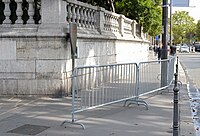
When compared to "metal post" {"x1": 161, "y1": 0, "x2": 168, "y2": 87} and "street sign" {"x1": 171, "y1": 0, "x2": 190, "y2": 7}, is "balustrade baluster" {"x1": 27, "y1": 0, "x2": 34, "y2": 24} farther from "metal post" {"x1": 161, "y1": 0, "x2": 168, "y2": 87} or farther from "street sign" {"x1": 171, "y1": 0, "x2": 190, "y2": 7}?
"street sign" {"x1": 171, "y1": 0, "x2": 190, "y2": 7}

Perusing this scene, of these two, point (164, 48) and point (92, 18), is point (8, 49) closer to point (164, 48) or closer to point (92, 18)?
point (92, 18)

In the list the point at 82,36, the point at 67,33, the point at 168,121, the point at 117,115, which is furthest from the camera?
the point at 82,36

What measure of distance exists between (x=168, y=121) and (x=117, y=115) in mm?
1200

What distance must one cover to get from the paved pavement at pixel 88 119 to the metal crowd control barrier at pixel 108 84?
11.1 inches

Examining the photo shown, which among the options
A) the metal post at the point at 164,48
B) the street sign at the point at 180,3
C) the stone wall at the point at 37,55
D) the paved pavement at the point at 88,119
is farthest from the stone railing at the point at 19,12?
the street sign at the point at 180,3

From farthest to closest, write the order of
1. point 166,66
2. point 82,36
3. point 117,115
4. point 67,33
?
point 166,66 → point 82,36 → point 67,33 → point 117,115

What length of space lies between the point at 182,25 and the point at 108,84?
10741 centimetres

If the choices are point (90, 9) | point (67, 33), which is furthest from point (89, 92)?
point (90, 9)

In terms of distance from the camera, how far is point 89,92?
6.97 m

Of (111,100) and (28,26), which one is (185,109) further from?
(28,26)

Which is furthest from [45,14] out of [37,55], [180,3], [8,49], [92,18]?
[180,3]

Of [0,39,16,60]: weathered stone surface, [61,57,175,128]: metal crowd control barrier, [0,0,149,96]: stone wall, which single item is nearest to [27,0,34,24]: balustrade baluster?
[0,0,149,96]: stone wall

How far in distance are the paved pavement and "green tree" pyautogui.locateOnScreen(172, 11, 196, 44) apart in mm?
103659

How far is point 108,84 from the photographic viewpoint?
7793mm
